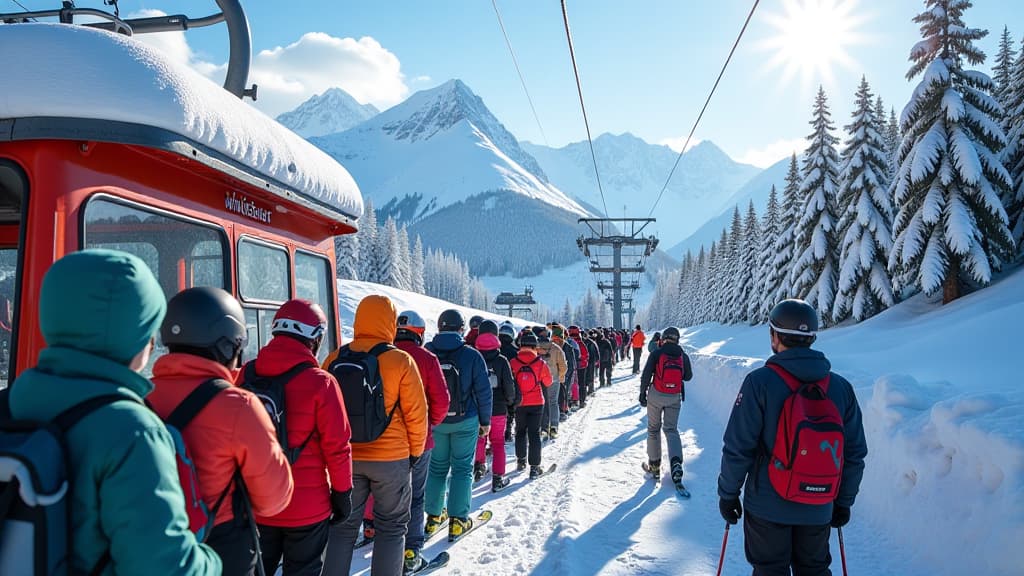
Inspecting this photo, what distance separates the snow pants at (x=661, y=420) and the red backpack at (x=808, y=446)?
416 cm

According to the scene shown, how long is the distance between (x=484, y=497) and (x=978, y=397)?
202 inches

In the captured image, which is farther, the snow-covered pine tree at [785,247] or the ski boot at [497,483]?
the snow-covered pine tree at [785,247]

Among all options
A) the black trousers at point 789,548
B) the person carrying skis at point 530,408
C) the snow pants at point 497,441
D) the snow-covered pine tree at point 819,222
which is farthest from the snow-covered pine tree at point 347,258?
the black trousers at point 789,548

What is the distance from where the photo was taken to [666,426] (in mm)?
7586

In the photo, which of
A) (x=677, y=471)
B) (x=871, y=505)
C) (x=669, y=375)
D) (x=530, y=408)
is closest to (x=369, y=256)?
(x=530, y=408)

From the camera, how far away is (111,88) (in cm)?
266

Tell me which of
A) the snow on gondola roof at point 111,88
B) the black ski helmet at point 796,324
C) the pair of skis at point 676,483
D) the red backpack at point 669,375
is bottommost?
the pair of skis at point 676,483

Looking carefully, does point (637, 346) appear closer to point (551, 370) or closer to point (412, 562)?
point (551, 370)

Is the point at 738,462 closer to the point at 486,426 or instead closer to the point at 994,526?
the point at 994,526

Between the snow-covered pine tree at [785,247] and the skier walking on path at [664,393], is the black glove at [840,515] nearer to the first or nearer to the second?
the skier walking on path at [664,393]

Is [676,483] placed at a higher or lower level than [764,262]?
lower

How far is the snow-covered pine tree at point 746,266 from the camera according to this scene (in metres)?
43.0

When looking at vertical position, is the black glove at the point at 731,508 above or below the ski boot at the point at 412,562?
above

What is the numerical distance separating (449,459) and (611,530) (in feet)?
6.03
